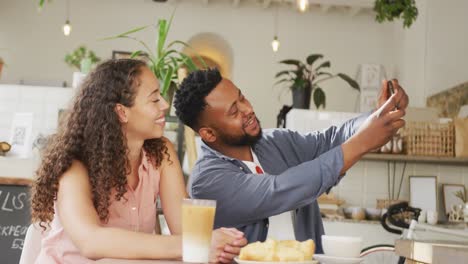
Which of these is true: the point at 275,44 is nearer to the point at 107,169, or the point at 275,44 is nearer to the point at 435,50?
the point at 435,50

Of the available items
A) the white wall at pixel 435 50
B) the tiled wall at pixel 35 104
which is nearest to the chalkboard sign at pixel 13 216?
the tiled wall at pixel 35 104

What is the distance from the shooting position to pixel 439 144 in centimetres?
523

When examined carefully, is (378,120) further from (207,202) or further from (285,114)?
(285,114)

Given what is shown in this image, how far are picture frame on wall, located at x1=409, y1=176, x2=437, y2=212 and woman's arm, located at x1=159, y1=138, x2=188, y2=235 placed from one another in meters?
3.84

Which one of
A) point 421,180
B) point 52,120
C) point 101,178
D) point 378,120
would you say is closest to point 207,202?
point 101,178

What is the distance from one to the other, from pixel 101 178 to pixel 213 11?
9063mm

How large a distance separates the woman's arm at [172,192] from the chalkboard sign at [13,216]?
6.17ft

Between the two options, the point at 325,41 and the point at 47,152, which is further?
the point at 325,41

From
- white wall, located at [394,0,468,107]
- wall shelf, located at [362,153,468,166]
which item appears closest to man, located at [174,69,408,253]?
wall shelf, located at [362,153,468,166]

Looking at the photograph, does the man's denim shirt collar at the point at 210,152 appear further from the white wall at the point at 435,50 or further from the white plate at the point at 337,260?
the white wall at the point at 435,50

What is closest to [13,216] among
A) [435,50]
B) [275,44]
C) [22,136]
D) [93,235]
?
[22,136]

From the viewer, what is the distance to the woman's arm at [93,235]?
4.67ft

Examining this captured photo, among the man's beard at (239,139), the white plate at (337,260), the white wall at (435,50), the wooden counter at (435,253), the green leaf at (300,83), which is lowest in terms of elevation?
the wooden counter at (435,253)

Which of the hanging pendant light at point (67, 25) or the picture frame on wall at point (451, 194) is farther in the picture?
the hanging pendant light at point (67, 25)
